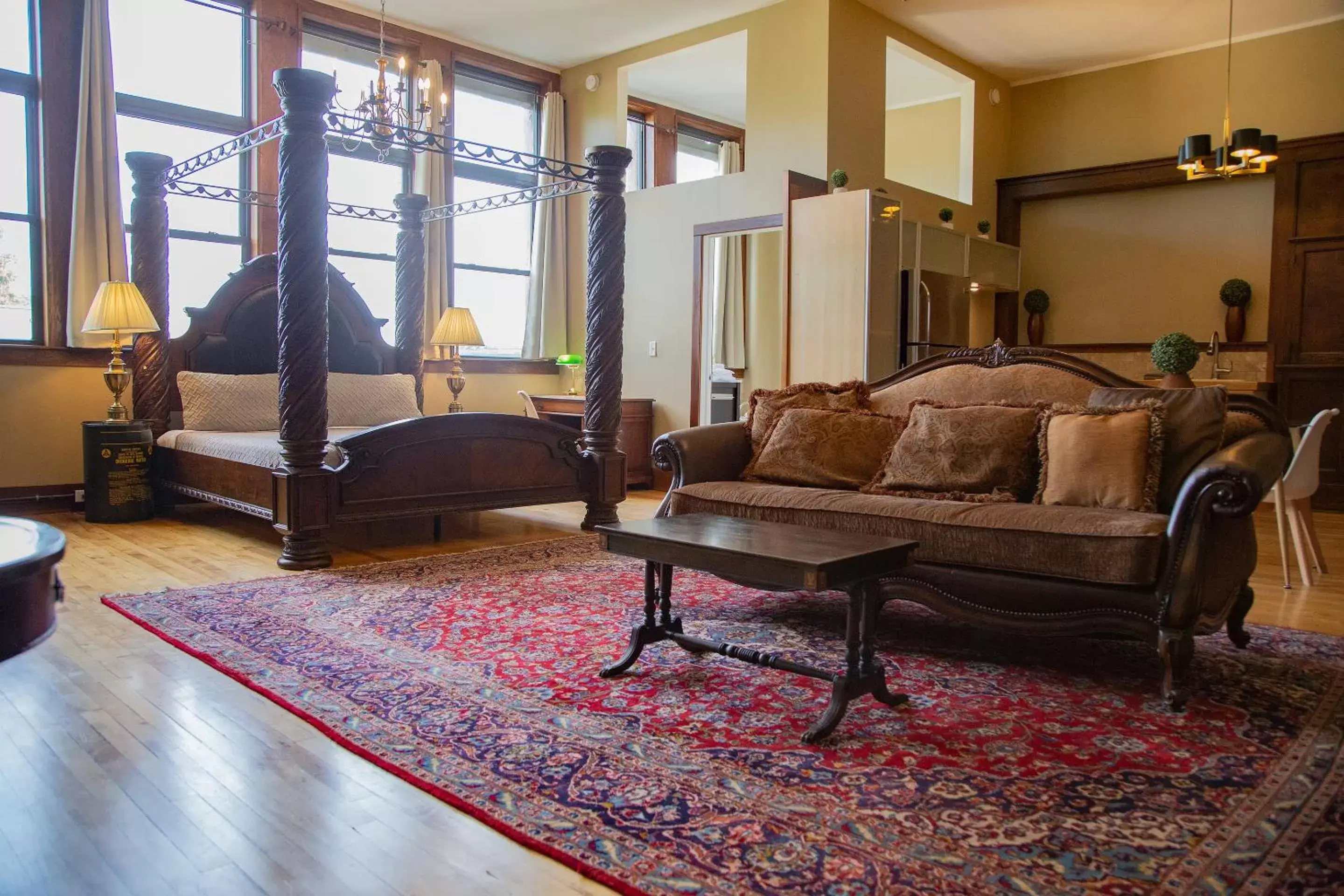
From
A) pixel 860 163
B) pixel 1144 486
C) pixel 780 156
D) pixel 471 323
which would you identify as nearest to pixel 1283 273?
pixel 860 163

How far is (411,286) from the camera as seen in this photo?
715cm

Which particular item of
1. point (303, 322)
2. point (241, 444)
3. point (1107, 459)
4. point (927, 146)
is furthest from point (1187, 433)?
point (927, 146)

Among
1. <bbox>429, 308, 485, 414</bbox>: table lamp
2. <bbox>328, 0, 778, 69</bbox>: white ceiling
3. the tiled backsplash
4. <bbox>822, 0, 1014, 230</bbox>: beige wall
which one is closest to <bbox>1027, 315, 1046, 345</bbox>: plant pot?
the tiled backsplash

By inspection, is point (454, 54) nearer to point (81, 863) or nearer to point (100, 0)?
point (100, 0)

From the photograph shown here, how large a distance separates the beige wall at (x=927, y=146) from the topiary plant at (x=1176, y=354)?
16.5 ft

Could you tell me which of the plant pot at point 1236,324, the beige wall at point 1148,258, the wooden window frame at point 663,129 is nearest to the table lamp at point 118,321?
the wooden window frame at point 663,129

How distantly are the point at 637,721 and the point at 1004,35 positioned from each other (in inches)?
279

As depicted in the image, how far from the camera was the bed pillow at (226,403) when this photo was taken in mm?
5844

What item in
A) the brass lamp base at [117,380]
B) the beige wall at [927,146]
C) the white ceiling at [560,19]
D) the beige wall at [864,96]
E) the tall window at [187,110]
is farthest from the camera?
the beige wall at [927,146]

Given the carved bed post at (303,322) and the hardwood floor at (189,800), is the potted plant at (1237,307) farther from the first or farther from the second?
the hardwood floor at (189,800)

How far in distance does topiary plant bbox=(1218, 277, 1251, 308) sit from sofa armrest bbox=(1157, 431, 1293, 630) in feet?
18.6

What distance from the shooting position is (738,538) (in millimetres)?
2670

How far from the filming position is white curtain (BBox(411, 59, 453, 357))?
7.54 meters

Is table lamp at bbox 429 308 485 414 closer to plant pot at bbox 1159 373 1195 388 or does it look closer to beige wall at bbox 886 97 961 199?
plant pot at bbox 1159 373 1195 388
